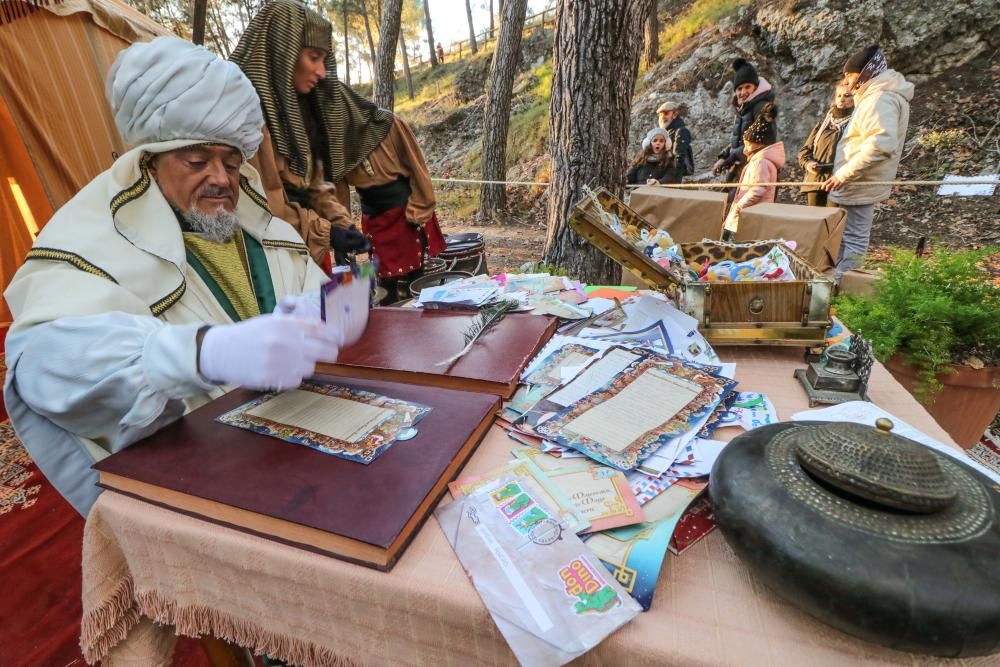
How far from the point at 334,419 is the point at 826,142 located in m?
5.21

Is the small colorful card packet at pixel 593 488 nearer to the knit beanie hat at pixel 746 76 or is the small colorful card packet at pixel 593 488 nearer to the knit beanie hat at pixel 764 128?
the knit beanie hat at pixel 764 128

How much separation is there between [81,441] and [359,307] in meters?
0.69

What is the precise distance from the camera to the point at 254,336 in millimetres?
941

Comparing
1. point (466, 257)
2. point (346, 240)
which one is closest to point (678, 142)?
point (466, 257)

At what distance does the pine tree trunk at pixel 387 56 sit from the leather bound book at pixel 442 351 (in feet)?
22.5

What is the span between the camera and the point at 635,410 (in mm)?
→ 1044

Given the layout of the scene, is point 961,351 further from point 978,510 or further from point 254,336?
point 254,336

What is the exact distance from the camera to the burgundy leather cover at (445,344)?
123 cm

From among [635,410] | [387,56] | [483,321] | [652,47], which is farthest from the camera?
[652,47]

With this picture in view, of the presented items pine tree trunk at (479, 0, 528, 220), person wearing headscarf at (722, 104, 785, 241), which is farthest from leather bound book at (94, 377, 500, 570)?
pine tree trunk at (479, 0, 528, 220)

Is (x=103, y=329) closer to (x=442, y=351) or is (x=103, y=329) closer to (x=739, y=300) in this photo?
(x=442, y=351)

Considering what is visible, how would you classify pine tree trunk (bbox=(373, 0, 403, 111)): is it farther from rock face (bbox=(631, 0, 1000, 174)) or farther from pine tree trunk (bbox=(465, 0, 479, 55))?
pine tree trunk (bbox=(465, 0, 479, 55))

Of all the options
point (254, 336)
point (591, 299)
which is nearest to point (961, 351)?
point (591, 299)

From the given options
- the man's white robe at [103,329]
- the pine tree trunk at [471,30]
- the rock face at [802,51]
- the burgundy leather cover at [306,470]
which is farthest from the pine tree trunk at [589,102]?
the pine tree trunk at [471,30]
